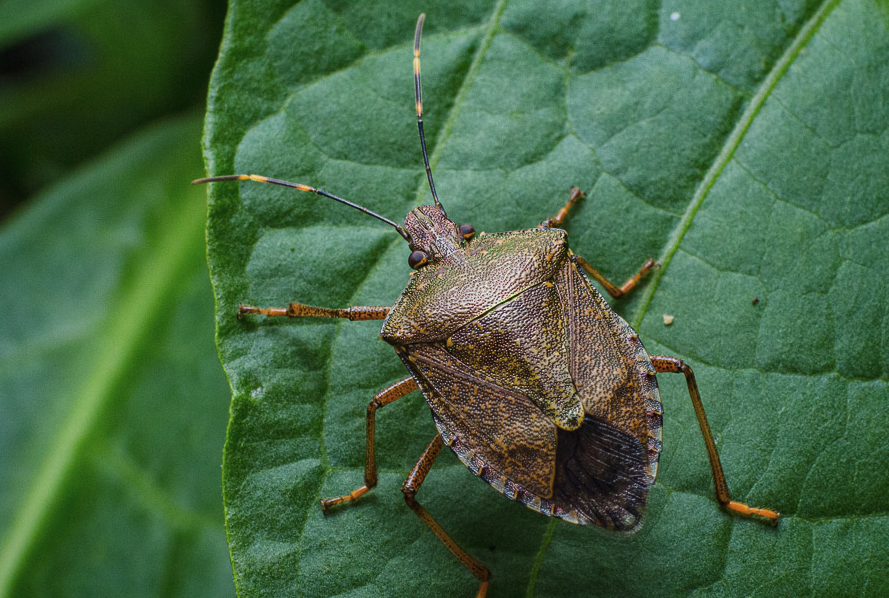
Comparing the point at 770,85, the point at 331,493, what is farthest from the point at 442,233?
the point at 770,85

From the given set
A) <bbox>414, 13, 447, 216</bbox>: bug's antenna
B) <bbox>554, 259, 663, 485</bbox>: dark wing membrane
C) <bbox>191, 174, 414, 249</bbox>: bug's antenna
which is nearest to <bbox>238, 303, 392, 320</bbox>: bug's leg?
<bbox>191, 174, 414, 249</bbox>: bug's antenna

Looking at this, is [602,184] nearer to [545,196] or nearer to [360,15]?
[545,196]

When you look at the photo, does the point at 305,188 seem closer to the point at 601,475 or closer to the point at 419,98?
the point at 419,98

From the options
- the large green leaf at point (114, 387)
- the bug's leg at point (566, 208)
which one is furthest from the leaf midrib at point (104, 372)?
the bug's leg at point (566, 208)

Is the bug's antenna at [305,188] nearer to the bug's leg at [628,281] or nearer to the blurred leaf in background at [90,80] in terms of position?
the bug's leg at [628,281]

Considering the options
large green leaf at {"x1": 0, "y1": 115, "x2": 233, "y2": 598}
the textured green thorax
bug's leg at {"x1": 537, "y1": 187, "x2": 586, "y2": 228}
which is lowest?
large green leaf at {"x1": 0, "y1": 115, "x2": 233, "y2": 598}

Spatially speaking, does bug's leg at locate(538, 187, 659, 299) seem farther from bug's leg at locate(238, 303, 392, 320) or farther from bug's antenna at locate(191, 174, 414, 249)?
bug's leg at locate(238, 303, 392, 320)

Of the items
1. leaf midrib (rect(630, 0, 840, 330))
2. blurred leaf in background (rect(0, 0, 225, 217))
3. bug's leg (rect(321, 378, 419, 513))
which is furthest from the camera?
blurred leaf in background (rect(0, 0, 225, 217))
